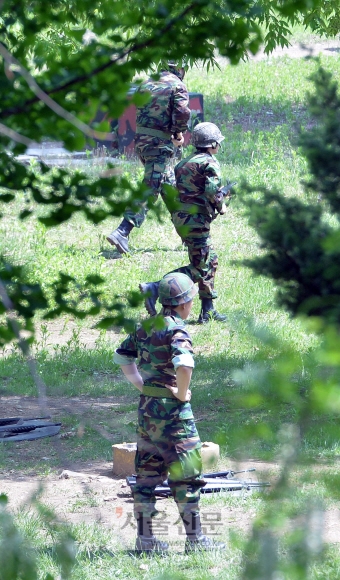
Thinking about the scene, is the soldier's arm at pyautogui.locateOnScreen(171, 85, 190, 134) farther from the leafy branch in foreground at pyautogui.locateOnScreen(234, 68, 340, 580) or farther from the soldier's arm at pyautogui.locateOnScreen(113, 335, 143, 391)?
the leafy branch in foreground at pyautogui.locateOnScreen(234, 68, 340, 580)

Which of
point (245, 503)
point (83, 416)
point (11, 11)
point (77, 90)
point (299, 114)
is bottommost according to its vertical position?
point (245, 503)

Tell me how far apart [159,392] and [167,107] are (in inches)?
217

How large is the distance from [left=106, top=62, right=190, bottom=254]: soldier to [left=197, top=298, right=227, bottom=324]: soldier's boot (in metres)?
1.34

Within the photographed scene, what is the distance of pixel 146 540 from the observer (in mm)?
4902

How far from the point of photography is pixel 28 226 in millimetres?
12492

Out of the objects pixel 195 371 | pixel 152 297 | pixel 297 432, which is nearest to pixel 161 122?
pixel 195 371

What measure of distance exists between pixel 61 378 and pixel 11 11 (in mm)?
5977

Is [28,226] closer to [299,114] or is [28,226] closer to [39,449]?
[39,449]

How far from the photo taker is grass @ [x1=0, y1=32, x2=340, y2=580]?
6.86ft

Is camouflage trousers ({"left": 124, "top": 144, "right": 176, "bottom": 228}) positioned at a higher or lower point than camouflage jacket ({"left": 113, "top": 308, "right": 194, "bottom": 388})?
higher

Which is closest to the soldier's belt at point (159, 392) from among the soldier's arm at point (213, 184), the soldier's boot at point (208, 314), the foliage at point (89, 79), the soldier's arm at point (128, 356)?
the soldier's arm at point (128, 356)

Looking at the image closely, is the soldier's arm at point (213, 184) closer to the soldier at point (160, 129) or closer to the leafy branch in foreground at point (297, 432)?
the soldier at point (160, 129)

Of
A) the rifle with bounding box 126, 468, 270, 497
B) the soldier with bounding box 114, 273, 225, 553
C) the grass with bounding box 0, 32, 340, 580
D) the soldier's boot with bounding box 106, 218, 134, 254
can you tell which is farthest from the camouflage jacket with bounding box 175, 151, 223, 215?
the soldier with bounding box 114, 273, 225, 553

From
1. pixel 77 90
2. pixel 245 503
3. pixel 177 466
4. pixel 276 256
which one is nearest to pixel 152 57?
pixel 77 90
